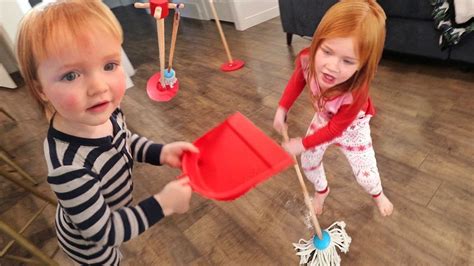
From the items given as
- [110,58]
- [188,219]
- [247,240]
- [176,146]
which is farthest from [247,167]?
[188,219]

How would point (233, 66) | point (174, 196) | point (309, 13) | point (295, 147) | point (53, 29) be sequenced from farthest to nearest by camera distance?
point (233, 66), point (309, 13), point (295, 147), point (174, 196), point (53, 29)

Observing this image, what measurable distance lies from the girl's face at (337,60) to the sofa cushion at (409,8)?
3.41 feet

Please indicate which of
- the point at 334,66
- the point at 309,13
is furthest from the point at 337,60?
the point at 309,13

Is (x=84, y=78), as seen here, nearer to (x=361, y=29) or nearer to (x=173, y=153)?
(x=173, y=153)

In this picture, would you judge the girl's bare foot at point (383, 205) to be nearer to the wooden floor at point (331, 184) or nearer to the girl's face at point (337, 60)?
the wooden floor at point (331, 184)

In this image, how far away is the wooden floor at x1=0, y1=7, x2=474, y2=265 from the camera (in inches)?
37.7

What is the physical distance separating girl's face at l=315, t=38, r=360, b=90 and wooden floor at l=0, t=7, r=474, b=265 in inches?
20.3

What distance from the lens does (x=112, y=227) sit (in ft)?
1.82

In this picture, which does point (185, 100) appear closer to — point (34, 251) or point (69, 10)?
point (34, 251)

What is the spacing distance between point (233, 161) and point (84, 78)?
30cm

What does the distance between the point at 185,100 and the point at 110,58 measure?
55.6 inches

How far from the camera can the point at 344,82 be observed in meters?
0.78

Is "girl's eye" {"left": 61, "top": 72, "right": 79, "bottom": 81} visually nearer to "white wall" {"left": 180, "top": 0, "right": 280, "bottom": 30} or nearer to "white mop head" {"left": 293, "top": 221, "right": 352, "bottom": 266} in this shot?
"white mop head" {"left": 293, "top": 221, "right": 352, "bottom": 266}

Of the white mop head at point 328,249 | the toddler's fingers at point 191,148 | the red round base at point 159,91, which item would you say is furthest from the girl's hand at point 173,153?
the red round base at point 159,91
